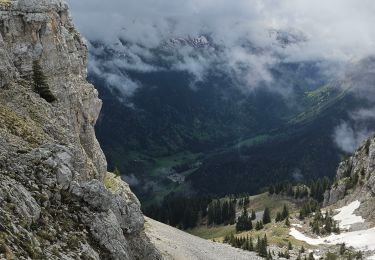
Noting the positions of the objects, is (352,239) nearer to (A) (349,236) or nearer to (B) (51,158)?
(A) (349,236)

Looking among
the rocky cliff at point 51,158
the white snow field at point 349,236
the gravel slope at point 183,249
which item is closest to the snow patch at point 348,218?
the white snow field at point 349,236

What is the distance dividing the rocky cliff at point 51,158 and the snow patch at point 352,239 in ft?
299

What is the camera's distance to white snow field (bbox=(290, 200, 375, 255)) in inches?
6176

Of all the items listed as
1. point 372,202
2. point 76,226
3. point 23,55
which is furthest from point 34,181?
point 372,202

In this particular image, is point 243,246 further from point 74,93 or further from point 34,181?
point 34,181

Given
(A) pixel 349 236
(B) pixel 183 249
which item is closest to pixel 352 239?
(A) pixel 349 236

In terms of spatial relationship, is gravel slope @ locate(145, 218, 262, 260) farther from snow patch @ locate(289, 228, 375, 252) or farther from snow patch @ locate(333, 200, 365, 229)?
snow patch @ locate(333, 200, 365, 229)

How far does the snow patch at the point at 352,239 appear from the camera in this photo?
6107 inches

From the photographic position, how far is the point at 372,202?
18738 centimetres

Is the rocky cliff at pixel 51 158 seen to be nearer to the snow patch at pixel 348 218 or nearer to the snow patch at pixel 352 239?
the snow patch at pixel 352 239

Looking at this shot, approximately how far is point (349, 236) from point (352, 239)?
188 inches

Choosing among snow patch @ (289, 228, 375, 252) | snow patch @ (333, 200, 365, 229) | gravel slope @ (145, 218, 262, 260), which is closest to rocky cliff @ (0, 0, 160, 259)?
gravel slope @ (145, 218, 262, 260)

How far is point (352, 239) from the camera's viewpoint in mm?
164625

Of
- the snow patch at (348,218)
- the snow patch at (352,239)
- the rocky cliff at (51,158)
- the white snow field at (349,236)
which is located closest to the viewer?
the rocky cliff at (51,158)
